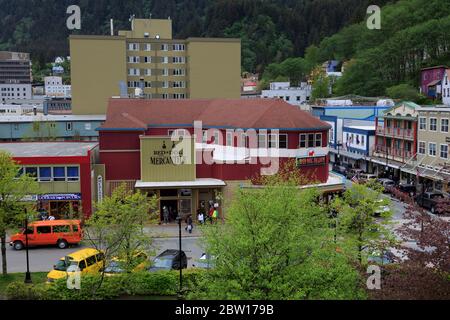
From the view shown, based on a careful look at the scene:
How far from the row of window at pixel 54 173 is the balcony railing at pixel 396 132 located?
29.7 m

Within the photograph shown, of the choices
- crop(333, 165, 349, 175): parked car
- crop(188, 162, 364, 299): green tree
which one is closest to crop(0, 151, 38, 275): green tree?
crop(188, 162, 364, 299): green tree

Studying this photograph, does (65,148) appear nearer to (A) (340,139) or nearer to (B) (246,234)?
(B) (246,234)

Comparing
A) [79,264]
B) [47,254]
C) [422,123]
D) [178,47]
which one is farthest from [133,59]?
[79,264]

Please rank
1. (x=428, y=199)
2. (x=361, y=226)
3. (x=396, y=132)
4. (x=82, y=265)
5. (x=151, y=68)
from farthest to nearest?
(x=151, y=68) < (x=396, y=132) < (x=428, y=199) < (x=82, y=265) < (x=361, y=226)

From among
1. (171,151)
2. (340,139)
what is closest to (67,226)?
(171,151)

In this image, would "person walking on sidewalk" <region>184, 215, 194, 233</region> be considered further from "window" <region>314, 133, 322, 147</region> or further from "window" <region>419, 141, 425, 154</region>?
"window" <region>419, 141, 425, 154</region>

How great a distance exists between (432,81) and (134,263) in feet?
229

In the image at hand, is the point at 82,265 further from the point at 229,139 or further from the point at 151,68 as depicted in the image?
the point at 151,68

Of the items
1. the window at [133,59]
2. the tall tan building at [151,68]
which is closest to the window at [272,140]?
the tall tan building at [151,68]

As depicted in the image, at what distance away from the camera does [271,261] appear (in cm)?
1514

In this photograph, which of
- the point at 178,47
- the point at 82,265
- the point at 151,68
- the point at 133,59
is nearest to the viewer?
the point at 82,265

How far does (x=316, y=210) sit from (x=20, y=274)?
13749 mm

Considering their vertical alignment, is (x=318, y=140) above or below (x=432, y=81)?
below

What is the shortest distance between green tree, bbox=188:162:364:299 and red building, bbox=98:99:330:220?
19.2m
